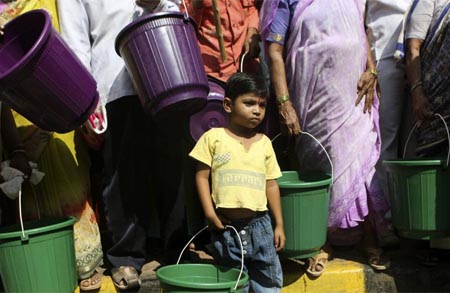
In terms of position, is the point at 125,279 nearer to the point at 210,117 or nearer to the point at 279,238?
the point at 279,238

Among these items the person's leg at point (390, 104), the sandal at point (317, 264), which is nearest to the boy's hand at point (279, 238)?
the sandal at point (317, 264)

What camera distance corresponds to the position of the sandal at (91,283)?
3.23 m

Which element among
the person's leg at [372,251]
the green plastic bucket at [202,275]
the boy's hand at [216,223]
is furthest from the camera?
the person's leg at [372,251]

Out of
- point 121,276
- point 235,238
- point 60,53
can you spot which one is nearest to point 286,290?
point 235,238

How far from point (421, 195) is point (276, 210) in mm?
773

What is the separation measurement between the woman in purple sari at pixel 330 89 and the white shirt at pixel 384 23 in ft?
0.69

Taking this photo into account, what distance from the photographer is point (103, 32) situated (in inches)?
131

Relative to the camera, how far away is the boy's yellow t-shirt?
2895mm

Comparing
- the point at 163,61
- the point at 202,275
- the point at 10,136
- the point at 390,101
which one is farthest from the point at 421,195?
the point at 10,136

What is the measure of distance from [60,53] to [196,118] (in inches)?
34.1

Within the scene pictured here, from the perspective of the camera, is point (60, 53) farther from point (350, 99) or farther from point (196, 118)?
point (350, 99)

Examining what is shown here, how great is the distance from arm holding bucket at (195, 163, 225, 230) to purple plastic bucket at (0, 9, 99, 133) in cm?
62

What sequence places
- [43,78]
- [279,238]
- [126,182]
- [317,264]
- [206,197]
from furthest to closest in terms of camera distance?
[317,264], [126,182], [279,238], [206,197], [43,78]

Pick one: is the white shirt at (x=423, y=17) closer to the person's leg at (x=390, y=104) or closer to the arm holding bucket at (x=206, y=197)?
the person's leg at (x=390, y=104)
